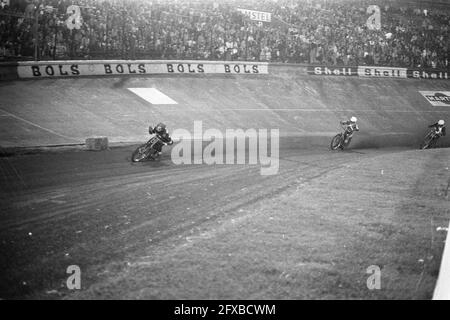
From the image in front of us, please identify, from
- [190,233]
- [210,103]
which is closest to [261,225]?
[190,233]

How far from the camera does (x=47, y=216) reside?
28.1 feet

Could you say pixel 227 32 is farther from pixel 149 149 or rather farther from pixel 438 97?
pixel 438 97

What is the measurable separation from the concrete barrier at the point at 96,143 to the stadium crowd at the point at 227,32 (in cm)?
935

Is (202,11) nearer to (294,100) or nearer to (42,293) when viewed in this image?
(294,100)

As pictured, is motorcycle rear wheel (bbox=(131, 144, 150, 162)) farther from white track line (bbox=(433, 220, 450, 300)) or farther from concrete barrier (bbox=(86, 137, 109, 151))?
white track line (bbox=(433, 220, 450, 300))

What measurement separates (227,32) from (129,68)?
7.30 m

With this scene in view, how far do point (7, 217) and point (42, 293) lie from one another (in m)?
3.18

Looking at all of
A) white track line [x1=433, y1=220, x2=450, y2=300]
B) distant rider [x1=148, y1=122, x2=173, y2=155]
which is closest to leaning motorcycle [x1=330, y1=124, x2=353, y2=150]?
distant rider [x1=148, y1=122, x2=173, y2=155]

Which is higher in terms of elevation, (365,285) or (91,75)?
(91,75)

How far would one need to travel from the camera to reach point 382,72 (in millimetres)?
33719

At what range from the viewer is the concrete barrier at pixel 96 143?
15.2m

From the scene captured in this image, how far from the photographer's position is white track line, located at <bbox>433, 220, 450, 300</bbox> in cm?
582

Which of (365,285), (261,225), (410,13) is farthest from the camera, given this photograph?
(410,13)

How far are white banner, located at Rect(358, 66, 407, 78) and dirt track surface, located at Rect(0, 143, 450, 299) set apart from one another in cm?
2093
